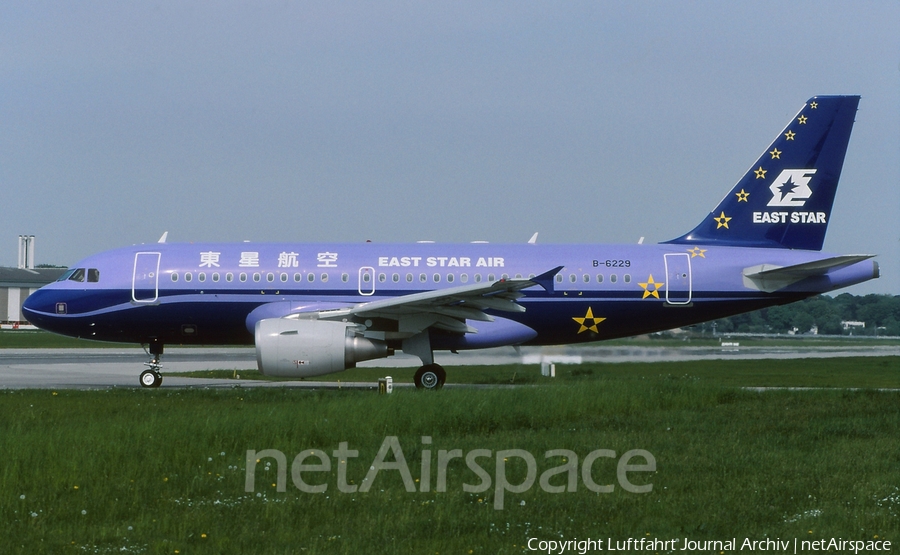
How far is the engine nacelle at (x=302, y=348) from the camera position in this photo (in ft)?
63.7

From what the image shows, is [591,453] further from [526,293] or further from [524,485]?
[526,293]

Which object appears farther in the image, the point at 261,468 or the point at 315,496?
the point at 261,468

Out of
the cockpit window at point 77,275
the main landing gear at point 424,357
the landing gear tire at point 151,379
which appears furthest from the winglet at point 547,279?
the cockpit window at point 77,275

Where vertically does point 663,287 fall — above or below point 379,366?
above

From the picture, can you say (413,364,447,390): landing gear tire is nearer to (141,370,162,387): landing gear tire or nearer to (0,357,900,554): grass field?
(0,357,900,554): grass field

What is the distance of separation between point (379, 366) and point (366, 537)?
75.1 feet

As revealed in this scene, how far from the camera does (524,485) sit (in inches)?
368

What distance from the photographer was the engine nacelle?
1941cm

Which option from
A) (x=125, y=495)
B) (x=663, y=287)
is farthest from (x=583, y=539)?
(x=663, y=287)

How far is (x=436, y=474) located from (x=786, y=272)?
1515cm

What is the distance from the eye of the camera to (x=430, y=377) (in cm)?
2125

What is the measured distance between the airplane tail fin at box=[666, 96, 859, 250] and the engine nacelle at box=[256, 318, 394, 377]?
9464 mm

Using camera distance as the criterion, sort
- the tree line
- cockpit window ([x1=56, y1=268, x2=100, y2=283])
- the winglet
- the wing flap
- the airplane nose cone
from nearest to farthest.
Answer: the winglet, the wing flap, the airplane nose cone, cockpit window ([x1=56, y1=268, x2=100, y2=283]), the tree line

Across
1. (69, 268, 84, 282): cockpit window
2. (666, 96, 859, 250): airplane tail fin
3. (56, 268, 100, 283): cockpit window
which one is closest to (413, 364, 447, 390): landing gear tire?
(666, 96, 859, 250): airplane tail fin
